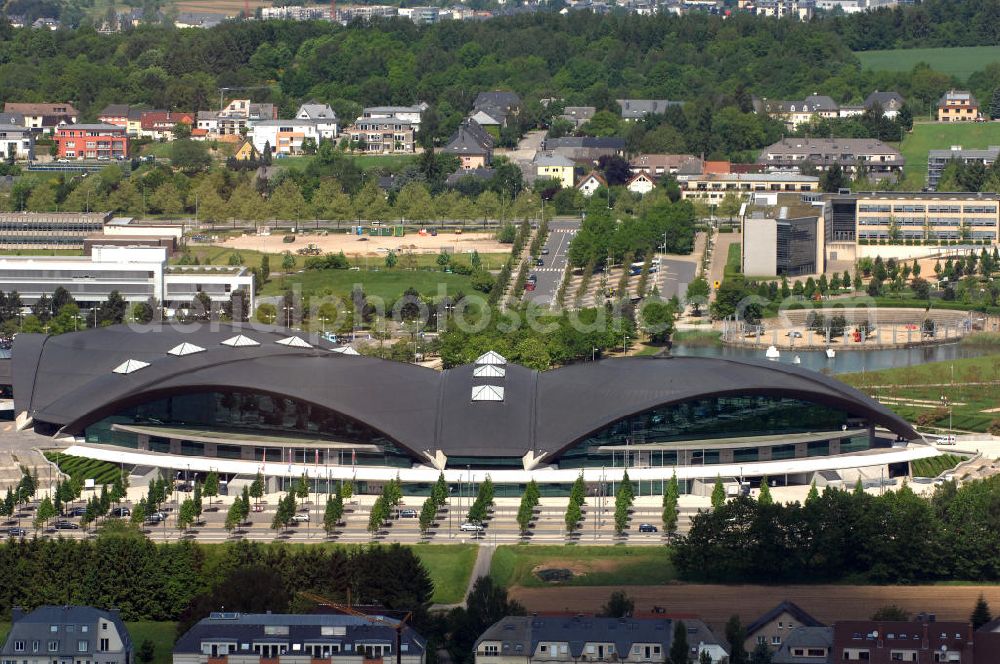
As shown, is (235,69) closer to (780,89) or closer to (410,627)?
(780,89)

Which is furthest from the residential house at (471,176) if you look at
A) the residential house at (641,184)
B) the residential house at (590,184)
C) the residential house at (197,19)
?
the residential house at (197,19)

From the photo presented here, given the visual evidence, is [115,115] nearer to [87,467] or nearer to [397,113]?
[397,113]

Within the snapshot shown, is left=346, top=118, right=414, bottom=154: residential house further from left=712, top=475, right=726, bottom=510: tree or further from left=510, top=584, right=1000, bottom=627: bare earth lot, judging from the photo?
left=510, top=584, right=1000, bottom=627: bare earth lot

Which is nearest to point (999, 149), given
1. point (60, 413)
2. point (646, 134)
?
point (646, 134)

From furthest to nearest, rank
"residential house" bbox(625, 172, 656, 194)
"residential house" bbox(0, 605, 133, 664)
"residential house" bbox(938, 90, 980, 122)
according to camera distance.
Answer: "residential house" bbox(938, 90, 980, 122) < "residential house" bbox(625, 172, 656, 194) < "residential house" bbox(0, 605, 133, 664)

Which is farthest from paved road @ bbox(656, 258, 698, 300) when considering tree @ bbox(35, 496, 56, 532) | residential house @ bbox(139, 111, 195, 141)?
residential house @ bbox(139, 111, 195, 141)

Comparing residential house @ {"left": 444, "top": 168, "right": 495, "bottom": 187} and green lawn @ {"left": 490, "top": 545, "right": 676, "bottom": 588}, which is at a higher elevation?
residential house @ {"left": 444, "top": 168, "right": 495, "bottom": 187}

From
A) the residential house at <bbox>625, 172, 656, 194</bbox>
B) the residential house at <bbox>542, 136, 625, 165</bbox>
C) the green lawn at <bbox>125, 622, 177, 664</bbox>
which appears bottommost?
the green lawn at <bbox>125, 622, 177, 664</bbox>

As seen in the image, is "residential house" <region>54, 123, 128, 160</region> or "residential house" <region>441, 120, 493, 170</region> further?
"residential house" <region>54, 123, 128, 160</region>
